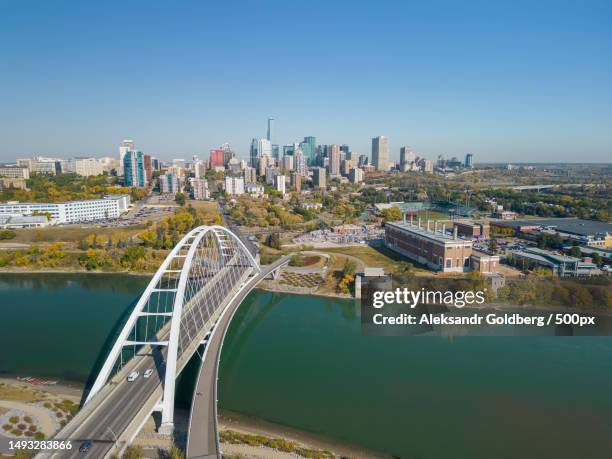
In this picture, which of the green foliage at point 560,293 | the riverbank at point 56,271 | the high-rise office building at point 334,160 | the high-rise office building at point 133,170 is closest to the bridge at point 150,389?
the riverbank at point 56,271

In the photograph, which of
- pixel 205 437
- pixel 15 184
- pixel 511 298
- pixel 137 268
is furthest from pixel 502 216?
pixel 15 184

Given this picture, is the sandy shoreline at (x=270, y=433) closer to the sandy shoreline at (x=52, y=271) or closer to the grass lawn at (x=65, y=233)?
the sandy shoreline at (x=52, y=271)

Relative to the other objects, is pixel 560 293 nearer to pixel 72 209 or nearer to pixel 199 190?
pixel 72 209

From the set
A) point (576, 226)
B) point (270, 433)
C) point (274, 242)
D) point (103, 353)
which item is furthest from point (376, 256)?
point (576, 226)

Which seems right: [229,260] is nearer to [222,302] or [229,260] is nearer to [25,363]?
[222,302]

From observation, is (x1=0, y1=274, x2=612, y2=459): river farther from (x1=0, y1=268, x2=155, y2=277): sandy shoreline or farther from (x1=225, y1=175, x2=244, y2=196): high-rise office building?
(x1=225, y1=175, x2=244, y2=196): high-rise office building
